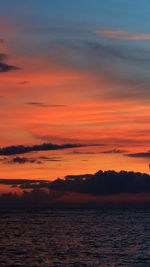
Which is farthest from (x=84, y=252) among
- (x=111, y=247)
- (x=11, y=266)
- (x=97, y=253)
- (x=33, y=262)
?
(x=11, y=266)

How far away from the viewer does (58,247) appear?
86.4 meters

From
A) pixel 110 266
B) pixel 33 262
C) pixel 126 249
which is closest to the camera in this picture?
pixel 110 266

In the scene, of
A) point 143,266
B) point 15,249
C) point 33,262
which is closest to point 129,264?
point 143,266

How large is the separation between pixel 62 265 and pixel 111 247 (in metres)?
24.5

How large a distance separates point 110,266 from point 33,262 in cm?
1341

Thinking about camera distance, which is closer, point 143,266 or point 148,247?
point 143,266

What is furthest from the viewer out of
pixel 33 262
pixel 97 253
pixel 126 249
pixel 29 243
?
pixel 29 243

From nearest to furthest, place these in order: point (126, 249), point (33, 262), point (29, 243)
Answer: point (33, 262), point (126, 249), point (29, 243)

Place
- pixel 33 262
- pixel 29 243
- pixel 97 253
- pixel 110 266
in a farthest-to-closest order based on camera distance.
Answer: pixel 29 243, pixel 97 253, pixel 33 262, pixel 110 266

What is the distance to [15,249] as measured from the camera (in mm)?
83625

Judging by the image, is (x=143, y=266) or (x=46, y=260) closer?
(x=143, y=266)

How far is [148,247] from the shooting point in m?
84.9

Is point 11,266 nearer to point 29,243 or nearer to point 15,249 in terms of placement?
point 15,249

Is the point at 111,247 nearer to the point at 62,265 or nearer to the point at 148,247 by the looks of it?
the point at 148,247
